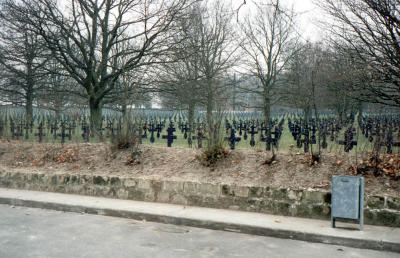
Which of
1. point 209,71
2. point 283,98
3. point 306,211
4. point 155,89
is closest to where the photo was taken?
point 306,211

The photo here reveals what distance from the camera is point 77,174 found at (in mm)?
8898

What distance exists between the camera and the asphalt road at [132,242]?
496 centimetres

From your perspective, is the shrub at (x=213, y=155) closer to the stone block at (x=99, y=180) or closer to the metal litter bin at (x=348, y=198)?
the stone block at (x=99, y=180)

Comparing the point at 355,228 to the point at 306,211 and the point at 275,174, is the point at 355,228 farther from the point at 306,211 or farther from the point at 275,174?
the point at 275,174

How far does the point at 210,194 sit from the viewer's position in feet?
24.5

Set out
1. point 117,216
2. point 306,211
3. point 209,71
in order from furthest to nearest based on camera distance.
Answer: point 209,71
point 117,216
point 306,211

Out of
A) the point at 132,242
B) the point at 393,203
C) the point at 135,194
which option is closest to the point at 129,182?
the point at 135,194

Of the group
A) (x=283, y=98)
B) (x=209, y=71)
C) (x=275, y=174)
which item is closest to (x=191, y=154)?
(x=275, y=174)

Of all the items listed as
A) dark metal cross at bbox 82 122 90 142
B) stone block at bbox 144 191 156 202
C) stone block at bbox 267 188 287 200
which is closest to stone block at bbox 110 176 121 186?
stone block at bbox 144 191 156 202

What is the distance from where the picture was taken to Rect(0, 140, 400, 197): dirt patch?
7047 millimetres

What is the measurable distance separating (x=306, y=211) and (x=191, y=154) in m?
3.42

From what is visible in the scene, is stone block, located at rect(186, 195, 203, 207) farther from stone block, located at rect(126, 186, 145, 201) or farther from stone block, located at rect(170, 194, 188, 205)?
stone block, located at rect(126, 186, 145, 201)

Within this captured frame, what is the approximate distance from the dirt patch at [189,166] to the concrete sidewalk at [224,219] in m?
0.73

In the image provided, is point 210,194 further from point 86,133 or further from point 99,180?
point 86,133
